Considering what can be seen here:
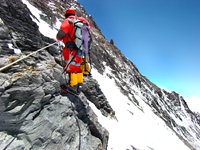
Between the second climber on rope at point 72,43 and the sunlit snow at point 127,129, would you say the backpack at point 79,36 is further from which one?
the sunlit snow at point 127,129

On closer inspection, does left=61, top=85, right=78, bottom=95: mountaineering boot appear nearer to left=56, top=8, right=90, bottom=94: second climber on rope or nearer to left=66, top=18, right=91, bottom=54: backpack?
left=56, top=8, right=90, bottom=94: second climber on rope

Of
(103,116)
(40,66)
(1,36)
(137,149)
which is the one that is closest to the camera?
(1,36)

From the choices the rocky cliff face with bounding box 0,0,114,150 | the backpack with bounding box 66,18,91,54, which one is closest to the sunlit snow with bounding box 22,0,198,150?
the rocky cliff face with bounding box 0,0,114,150

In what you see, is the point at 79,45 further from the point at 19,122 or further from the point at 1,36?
the point at 19,122

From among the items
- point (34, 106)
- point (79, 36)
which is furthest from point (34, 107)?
point (79, 36)

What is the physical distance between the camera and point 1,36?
→ 4.24m

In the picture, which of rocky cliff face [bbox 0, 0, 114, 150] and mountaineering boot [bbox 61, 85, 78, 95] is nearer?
rocky cliff face [bbox 0, 0, 114, 150]

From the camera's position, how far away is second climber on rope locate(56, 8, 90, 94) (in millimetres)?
4997

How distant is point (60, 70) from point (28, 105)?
1.97 m

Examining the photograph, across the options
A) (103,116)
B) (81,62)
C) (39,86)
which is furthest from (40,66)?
(103,116)

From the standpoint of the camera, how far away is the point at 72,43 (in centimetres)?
Result: 519

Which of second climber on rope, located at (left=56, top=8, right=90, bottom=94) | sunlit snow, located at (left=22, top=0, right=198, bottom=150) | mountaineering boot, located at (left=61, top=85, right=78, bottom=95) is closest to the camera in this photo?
second climber on rope, located at (left=56, top=8, right=90, bottom=94)

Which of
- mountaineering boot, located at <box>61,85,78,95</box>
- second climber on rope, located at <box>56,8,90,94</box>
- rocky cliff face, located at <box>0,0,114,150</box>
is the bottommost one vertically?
rocky cliff face, located at <box>0,0,114,150</box>

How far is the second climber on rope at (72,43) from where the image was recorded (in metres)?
5.00
